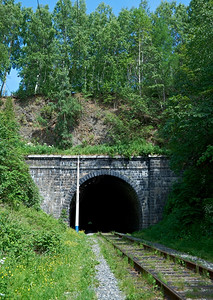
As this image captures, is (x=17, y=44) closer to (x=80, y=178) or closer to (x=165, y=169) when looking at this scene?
(x=80, y=178)

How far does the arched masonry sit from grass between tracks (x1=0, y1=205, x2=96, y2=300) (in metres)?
10.1

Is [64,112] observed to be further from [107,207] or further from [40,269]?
[40,269]

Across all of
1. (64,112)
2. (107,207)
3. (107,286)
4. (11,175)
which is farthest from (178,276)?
(107,207)

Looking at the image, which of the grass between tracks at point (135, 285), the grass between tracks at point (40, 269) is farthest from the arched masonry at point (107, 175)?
the grass between tracks at point (135, 285)

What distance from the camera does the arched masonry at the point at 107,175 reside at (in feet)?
63.1

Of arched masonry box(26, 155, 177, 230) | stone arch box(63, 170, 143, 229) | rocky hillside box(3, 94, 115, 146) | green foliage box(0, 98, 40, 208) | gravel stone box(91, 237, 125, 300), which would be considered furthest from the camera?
rocky hillside box(3, 94, 115, 146)

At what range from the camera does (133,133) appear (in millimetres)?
24266

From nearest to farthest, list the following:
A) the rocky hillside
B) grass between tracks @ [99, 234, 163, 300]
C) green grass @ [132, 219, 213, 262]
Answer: grass between tracks @ [99, 234, 163, 300] < green grass @ [132, 219, 213, 262] < the rocky hillside

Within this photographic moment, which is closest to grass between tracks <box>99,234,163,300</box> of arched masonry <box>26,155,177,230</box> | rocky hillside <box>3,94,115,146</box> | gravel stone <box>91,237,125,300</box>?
gravel stone <box>91,237,125,300</box>

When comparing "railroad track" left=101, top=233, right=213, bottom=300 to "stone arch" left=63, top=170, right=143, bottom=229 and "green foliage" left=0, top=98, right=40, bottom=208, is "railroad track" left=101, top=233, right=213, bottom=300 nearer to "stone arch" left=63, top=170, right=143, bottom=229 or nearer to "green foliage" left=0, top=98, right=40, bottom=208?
"green foliage" left=0, top=98, right=40, bottom=208

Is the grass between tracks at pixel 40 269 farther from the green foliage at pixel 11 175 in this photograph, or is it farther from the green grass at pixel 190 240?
the green foliage at pixel 11 175

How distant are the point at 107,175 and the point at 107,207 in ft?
38.6

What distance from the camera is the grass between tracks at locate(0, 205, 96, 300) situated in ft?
14.0

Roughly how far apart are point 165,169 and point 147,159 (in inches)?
55.6
